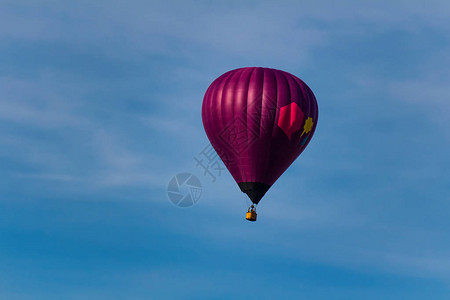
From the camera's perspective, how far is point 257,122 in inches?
1869

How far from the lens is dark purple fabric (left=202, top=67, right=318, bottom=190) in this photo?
4753cm

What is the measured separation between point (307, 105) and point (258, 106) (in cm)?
327

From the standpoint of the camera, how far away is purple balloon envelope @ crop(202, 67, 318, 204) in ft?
156

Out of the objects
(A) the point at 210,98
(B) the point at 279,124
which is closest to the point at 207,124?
(A) the point at 210,98

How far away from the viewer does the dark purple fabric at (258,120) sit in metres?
47.5

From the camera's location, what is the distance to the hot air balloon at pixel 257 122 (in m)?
47.5

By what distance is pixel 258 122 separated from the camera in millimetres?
47500

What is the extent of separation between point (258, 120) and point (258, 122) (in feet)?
0.40

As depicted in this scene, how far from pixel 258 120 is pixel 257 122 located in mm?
132

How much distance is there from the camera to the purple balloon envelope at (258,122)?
156ft

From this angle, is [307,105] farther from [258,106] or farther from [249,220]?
[249,220]

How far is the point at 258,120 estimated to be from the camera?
47.5 m

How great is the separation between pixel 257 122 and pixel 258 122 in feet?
0.22

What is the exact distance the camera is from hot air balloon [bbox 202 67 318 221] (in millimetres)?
47531
